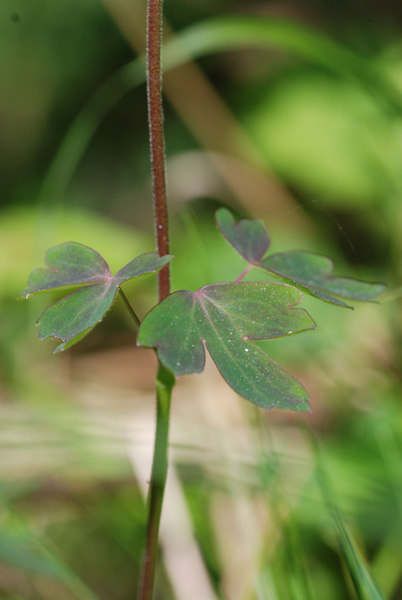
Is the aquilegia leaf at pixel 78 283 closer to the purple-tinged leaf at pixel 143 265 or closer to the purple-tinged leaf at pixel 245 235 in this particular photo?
the purple-tinged leaf at pixel 143 265

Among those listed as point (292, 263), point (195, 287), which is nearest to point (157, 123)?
point (292, 263)

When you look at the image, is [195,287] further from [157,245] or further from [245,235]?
[157,245]

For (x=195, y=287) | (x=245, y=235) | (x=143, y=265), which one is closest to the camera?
(x=143, y=265)

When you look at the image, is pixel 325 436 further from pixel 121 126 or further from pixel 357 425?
pixel 121 126

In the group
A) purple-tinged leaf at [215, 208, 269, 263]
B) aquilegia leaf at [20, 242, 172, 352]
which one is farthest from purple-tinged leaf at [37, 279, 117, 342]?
purple-tinged leaf at [215, 208, 269, 263]

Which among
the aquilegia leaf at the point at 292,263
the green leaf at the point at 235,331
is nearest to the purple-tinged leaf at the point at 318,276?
the aquilegia leaf at the point at 292,263

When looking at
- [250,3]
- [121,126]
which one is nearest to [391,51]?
[250,3]
